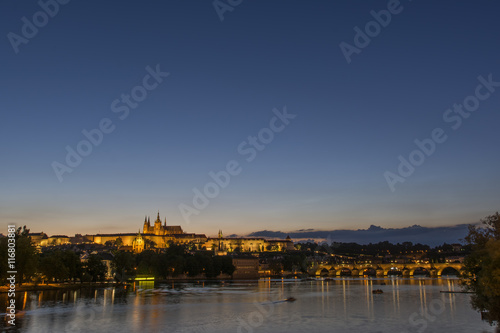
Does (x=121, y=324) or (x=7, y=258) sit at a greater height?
(x=7, y=258)

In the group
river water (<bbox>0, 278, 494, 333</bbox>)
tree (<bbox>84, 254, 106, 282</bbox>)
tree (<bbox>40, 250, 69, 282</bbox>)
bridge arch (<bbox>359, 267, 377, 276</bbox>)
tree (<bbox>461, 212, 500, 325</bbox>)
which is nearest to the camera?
tree (<bbox>461, 212, 500, 325</bbox>)

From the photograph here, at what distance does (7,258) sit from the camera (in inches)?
1839

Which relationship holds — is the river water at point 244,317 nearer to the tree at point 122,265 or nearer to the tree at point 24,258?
the tree at point 24,258

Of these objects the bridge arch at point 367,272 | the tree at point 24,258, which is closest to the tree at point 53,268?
the tree at point 24,258

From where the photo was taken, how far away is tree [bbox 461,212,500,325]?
65.1 feet

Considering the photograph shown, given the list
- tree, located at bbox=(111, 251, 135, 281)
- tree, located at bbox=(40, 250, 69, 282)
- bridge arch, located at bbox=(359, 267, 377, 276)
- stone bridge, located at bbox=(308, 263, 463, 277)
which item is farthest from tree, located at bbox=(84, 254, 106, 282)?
bridge arch, located at bbox=(359, 267, 377, 276)

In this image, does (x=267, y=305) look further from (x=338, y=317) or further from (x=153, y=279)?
(x=153, y=279)

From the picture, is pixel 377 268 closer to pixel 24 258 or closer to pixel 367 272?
pixel 367 272

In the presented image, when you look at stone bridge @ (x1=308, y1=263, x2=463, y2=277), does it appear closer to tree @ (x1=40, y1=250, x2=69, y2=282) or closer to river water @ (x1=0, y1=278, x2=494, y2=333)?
river water @ (x1=0, y1=278, x2=494, y2=333)

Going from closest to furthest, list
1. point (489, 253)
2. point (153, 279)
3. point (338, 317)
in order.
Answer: point (489, 253), point (338, 317), point (153, 279)

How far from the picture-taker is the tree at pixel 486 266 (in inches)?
781

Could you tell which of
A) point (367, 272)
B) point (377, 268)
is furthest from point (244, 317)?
point (367, 272)

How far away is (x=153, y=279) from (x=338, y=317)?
73.9 m

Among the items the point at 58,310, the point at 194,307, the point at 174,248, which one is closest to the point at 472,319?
the point at 194,307
